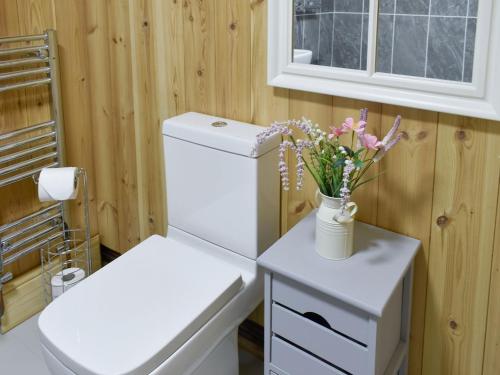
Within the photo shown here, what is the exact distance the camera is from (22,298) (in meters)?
2.24

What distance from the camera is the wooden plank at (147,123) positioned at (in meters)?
2.02

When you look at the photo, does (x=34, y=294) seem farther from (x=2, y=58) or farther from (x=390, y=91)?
(x=390, y=91)

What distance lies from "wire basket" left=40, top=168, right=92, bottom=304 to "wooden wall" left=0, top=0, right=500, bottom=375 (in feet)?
0.42

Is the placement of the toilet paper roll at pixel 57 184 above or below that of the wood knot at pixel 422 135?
below

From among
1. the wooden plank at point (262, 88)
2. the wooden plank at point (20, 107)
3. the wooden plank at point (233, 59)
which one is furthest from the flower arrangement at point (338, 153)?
the wooden plank at point (20, 107)

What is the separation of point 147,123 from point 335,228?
0.98m

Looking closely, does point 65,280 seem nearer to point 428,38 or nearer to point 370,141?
point 370,141

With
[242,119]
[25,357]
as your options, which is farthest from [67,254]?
[242,119]

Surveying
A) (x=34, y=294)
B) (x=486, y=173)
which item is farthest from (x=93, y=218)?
(x=486, y=173)

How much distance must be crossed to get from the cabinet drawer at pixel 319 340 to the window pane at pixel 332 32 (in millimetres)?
703

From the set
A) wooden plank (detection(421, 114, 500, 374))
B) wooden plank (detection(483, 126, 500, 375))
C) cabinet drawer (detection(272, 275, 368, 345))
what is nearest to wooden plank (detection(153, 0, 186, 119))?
cabinet drawer (detection(272, 275, 368, 345))

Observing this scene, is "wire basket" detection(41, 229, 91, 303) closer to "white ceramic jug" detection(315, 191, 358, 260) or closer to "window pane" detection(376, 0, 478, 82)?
"white ceramic jug" detection(315, 191, 358, 260)

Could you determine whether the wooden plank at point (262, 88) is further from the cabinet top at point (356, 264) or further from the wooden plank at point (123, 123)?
the wooden plank at point (123, 123)

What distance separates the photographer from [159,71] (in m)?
2.03
